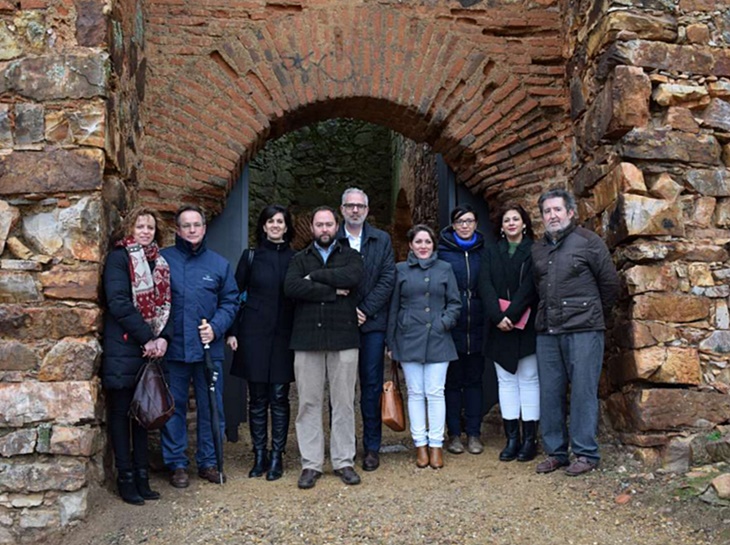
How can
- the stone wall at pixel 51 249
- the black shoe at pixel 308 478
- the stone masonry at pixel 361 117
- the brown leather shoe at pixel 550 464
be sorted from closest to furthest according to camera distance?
the stone wall at pixel 51 249, the stone masonry at pixel 361 117, the black shoe at pixel 308 478, the brown leather shoe at pixel 550 464

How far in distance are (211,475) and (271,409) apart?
0.51 m

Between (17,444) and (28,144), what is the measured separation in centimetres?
157

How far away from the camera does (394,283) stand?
172 inches

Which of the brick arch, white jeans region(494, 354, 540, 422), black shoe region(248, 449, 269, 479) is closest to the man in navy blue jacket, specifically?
black shoe region(248, 449, 269, 479)

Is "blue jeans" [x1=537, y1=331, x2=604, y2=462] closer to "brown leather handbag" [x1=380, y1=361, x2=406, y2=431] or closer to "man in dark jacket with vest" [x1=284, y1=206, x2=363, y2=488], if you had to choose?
"brown leather handbag" [x1=380, y1=361, x2=406, y2=431]

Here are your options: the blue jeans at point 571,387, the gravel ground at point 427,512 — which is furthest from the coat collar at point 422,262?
the gravel ground at point 427,512

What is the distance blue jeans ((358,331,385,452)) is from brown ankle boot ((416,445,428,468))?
256 millimetres

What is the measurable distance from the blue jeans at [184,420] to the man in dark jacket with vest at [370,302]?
89 centimetres

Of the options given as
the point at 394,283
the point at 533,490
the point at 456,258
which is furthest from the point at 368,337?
the point at 533,490

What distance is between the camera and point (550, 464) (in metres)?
4.12

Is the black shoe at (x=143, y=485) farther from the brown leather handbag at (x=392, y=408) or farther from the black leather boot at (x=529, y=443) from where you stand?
the black leather boot at (x=529, y=443)

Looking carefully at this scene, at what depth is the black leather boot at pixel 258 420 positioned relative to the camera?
4234mm

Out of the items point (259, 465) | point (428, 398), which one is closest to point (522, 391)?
point (428, 398)

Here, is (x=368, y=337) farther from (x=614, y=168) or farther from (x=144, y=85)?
(x=144, y=85)
